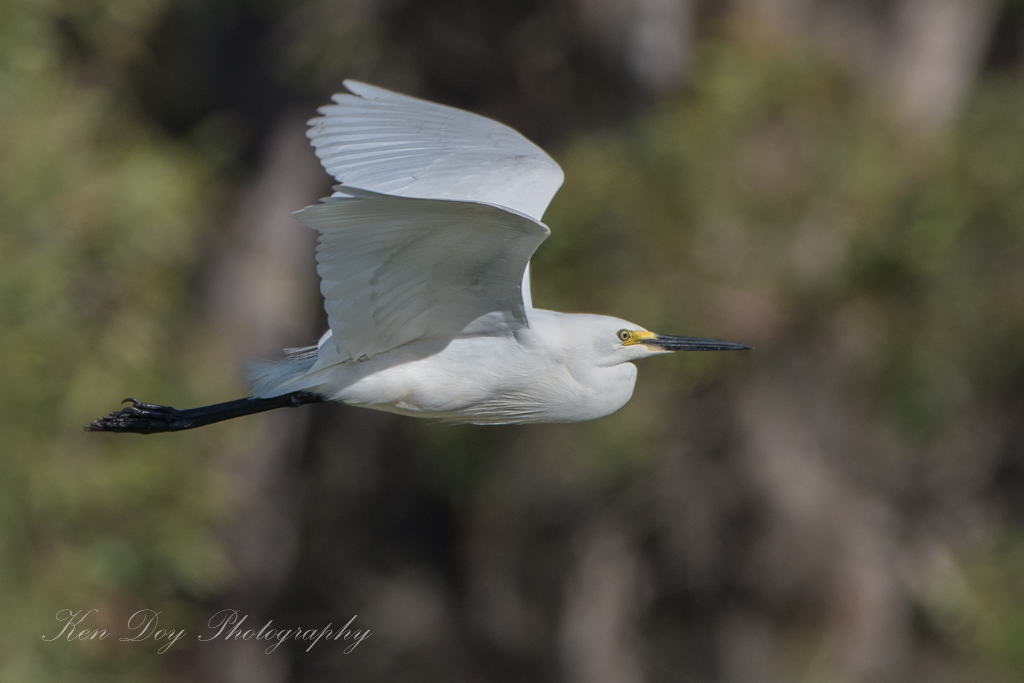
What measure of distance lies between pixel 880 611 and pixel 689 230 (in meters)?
2.71

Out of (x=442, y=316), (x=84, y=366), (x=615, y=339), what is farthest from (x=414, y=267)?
(x=84, y=366)

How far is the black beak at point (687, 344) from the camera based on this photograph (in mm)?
2789

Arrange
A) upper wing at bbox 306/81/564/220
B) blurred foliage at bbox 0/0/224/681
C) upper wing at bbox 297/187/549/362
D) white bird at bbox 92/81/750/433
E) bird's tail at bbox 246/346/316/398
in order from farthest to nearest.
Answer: blurred foliage at bbox 0/0/224/681 < bird's tail at bbox 246/346/316/398 < upper wing at bbox 306/81/564/220 < white bird at bbox 92/81/750/433 < upper wing at bbox 297/187/549/362

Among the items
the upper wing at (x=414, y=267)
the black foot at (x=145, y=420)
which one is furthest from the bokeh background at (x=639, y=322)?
the upper wing at (x=414, y=267)

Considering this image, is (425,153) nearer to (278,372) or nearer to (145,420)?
(278,372)

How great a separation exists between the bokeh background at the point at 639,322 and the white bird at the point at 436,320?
3.28 metres

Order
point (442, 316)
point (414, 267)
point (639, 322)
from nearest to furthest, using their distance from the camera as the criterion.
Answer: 1. point (414, 267)
2. point (442, 316)
3. point (639, 322)

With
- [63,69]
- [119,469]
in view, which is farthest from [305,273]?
[119,469]

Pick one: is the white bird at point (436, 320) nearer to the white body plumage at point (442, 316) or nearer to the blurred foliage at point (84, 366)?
the white body plumage at point (442, 316)

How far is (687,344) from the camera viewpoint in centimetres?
288

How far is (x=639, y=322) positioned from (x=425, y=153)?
354 centimetres

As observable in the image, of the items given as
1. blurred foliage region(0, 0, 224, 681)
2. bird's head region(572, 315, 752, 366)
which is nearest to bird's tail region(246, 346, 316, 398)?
bird's head region(572, 315, 752, 366)

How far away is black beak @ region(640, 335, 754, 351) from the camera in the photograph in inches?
110

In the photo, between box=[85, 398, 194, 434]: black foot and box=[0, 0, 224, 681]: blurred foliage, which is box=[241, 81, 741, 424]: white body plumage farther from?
box=[0, 0, 224, 681]: blurred foliage
